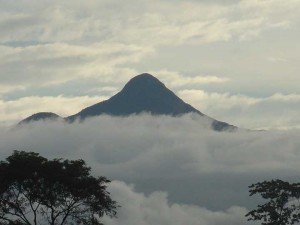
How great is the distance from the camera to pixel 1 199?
289 feet

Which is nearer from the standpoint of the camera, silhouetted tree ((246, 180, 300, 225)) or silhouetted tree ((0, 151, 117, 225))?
silhouetted tree ((0, 151, 117, 225))

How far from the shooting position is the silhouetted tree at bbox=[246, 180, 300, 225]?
10712 cm

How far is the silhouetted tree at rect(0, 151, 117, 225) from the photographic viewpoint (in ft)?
286

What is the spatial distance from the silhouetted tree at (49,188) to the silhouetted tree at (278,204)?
27074 mm

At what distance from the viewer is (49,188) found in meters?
87.8

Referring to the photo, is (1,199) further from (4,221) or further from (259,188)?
(259,188)

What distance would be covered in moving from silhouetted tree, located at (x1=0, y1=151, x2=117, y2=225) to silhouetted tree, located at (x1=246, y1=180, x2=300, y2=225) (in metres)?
27.1

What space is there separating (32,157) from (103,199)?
921 centimetres

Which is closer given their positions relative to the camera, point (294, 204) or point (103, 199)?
point (103, 199)

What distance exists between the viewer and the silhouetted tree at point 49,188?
8731cm

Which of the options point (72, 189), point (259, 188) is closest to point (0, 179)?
point (72, 189)

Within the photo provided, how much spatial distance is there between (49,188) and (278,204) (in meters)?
35.3

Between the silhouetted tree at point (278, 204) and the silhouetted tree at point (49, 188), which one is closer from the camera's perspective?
the silhouetted tree at point (49, 188)

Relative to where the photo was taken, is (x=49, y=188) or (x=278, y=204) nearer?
(x=49, y=188)
